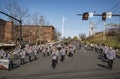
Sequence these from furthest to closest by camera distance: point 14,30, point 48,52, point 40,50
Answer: point 14,30, point 40,50, point 48,52

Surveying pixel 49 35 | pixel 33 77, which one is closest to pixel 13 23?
pixel 33 77

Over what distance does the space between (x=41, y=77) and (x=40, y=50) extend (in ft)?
103

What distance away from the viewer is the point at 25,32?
327 ft

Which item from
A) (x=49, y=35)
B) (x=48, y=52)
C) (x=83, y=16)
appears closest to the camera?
(x=83, y=16)

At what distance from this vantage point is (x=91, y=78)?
1455 centimetres

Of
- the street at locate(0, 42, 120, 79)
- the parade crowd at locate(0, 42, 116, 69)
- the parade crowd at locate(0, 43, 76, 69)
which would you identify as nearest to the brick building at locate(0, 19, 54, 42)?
the parade crowd at locate(0, 42, 116, 69)

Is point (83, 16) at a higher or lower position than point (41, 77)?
higher

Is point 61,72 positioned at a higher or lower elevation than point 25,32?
lower

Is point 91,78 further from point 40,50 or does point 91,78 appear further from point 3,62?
point 40,50

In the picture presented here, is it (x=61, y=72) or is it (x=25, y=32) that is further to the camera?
(x=25, y=32)

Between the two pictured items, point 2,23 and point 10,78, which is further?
point 2,23

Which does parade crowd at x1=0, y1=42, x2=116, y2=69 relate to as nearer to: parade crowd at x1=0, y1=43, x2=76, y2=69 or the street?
parade crowd at x1=0, y1=43, x2=76, y2=69

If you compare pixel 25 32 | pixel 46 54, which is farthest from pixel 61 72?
pixel 25 32

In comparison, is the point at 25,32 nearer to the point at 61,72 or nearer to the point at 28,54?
the point at 28,54
